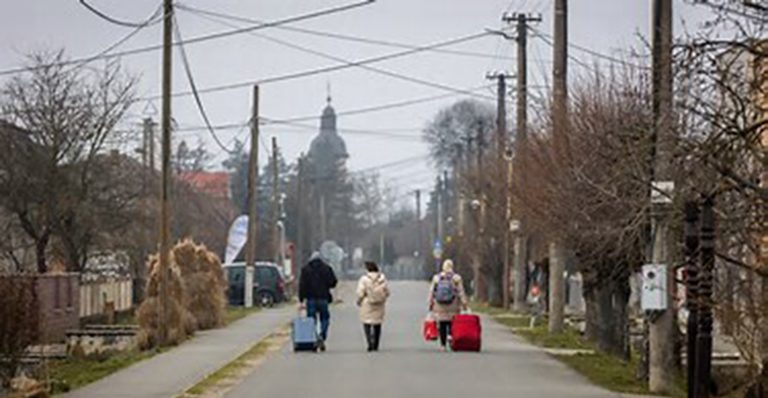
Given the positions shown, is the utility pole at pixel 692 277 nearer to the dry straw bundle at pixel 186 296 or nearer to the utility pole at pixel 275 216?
the dry straw bundle at pixel 186 296

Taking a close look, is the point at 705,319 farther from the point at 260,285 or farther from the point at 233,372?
the point at 260,285

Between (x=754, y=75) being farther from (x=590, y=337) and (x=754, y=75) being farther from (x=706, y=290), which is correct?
(x=590, y=337)

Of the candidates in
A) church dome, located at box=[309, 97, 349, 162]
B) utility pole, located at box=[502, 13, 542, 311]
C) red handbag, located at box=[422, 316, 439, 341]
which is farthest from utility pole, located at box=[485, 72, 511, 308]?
church dome, located at box=[309, 97, 349, 162]

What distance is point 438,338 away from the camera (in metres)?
30.1

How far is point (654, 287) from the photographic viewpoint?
2092cm

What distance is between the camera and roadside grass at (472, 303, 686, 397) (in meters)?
22.4

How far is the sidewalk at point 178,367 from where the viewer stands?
70.5 ft

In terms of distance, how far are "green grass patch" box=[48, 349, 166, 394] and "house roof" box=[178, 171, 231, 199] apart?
44339 mm

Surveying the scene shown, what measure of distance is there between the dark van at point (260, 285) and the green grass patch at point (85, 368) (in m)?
28.8

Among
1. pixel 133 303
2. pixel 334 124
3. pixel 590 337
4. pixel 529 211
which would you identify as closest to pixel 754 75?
pixel 529 211

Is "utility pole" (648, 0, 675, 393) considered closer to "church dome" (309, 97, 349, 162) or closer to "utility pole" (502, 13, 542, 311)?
"utility pole" (502, 13, 542, 311)

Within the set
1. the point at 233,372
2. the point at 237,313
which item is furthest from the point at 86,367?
the point at 237,313

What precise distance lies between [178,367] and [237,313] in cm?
2621

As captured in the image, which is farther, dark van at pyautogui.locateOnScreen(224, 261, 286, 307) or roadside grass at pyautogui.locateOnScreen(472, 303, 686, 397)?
dark van at pyautogui.locateOnScreen(224, 261, 286, 307)
